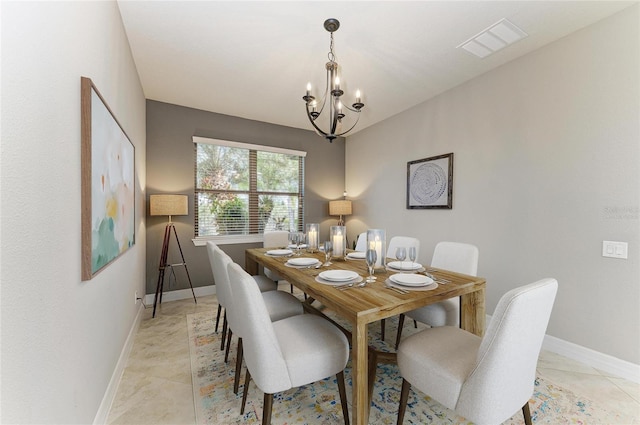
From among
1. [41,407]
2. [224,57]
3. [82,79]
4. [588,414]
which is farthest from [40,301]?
[588,414]

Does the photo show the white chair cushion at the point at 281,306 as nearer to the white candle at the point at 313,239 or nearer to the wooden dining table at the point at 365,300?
the wooden dining table at the point at 365,300

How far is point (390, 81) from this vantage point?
295cm

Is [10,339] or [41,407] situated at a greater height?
[10,339]

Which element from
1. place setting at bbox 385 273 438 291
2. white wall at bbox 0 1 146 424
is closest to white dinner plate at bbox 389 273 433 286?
place setting at bbox 385 273 438 291

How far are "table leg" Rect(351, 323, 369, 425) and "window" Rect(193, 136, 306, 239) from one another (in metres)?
3.20

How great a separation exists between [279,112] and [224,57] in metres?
1.39

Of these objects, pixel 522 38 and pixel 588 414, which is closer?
pixel 588 414

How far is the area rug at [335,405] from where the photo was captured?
152 centimetres

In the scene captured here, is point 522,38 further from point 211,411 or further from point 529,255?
point 211,411

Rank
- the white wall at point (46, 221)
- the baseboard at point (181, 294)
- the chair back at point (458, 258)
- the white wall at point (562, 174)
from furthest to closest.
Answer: the baseboard at point (181, 294) → the chair back at point (458, 258) → the white wall at point (562, 174) → the white wall at point (46, 221)

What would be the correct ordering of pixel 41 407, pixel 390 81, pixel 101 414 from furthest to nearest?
pixel 390 81 < pixel 101 414 < pixel 41 407

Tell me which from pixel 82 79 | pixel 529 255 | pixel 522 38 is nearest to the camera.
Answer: pixel 82 79

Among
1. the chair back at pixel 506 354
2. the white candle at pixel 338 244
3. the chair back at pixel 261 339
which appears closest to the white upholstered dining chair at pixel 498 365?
the chair back at pixel 506 354

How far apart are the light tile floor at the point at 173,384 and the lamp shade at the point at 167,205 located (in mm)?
1376
